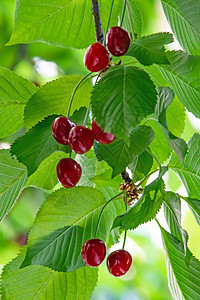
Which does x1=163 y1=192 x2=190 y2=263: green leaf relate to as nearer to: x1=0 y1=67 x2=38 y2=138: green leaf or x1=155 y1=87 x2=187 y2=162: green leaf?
x1=155 y1=87 x2=187 y2=162: green leaf

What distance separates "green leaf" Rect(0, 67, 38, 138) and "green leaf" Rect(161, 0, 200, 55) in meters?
0.25

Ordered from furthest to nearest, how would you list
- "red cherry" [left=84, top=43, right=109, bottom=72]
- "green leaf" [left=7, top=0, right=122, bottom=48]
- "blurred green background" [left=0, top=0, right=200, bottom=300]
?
1. "blurred green background" [left=0, top=0, right=200, bottom=300]
2. "green leaf" [left=7, top=0, right=122, bottom=48]
3. "red cherry" [left=84, top=43, right=109, bottom=72]

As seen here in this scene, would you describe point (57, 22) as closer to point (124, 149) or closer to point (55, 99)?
point (55, 99)

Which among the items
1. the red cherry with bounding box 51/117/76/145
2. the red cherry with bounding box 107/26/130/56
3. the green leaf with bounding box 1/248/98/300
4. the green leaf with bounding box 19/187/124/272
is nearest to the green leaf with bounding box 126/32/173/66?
the red cherry with bounding box 107/26/130/56

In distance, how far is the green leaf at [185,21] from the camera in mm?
750

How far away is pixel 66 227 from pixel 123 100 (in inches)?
10.0

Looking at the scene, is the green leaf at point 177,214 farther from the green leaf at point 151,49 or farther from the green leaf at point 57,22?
the green leaf at point 57,22

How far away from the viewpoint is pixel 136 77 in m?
0.54

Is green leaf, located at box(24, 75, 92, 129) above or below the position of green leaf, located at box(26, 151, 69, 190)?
above

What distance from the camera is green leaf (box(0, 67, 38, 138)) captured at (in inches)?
30.2

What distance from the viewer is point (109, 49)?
0.61 meters

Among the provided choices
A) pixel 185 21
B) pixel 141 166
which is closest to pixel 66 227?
pixel 141 166

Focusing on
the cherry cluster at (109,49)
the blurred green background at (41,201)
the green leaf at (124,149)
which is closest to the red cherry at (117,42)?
the cherry cluster at (109,49)

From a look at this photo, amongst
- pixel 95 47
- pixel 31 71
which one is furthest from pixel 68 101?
pixel 31 71
